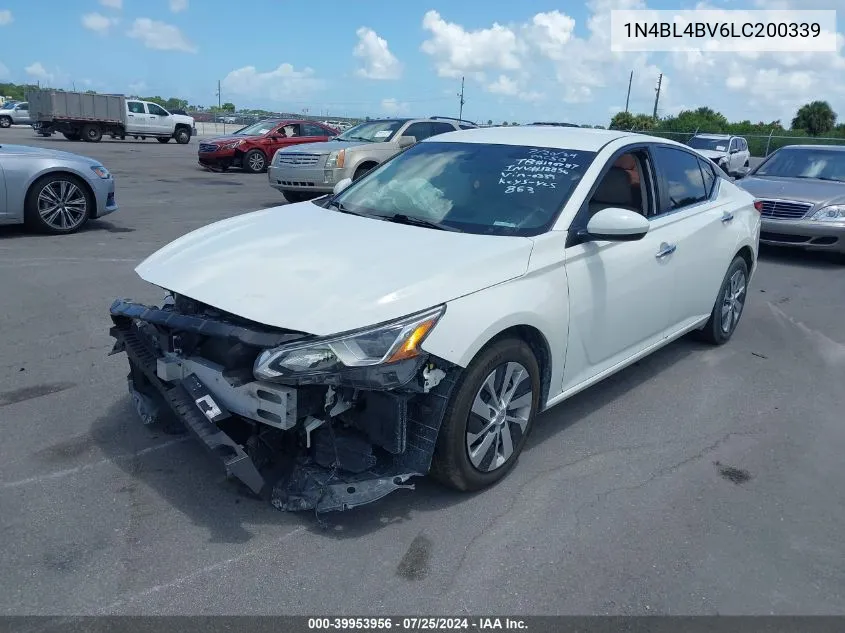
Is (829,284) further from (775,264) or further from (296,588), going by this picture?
(296,588)

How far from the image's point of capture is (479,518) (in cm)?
338

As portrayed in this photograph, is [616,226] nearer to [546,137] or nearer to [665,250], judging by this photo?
[665,250]

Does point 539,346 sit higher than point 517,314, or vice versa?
point 517,314

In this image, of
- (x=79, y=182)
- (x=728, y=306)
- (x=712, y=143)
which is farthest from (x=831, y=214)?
(x=712, y=143)

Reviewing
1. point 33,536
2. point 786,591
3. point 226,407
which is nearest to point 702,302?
point 786,591

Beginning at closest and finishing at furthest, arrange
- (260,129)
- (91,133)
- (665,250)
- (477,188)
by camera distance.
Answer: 1. (477,188)
2. (665,250)
3. (260,129)
4. (91,133)

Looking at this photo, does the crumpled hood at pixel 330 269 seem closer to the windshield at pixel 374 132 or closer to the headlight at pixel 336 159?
the headlight at pixel 336 159

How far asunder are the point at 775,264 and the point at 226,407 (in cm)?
884

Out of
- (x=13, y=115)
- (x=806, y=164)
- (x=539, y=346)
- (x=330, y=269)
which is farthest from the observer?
(x=13, y=115)

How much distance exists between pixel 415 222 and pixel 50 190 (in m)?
7.06

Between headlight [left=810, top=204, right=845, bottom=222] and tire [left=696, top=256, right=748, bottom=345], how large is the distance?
409 centimetres

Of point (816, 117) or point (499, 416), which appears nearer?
point (499, 416)

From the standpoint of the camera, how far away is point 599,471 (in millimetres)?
3877

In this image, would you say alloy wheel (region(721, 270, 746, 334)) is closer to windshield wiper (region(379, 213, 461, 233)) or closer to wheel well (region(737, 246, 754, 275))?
wheel well (region(737, 246, 754, 275))
